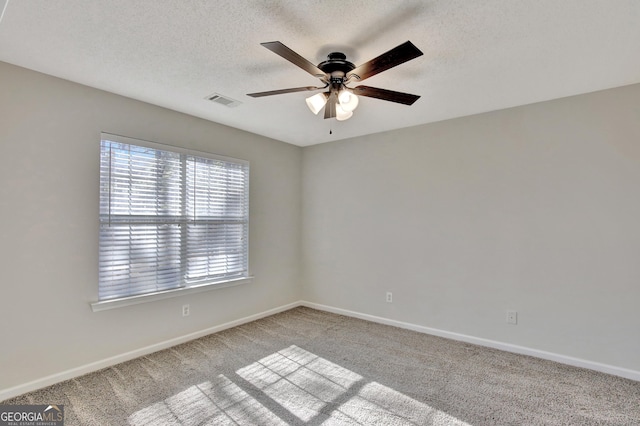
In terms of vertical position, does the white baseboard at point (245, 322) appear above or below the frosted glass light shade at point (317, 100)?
below

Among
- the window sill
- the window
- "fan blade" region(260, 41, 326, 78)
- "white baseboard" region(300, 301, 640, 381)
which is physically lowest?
"white baseboard" region(300, 301, 640, 381)

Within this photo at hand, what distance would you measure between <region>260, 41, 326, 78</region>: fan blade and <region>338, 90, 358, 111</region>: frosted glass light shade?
214 mm

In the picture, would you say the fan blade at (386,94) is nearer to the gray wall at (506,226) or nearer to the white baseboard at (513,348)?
the gray wall at (506,226)

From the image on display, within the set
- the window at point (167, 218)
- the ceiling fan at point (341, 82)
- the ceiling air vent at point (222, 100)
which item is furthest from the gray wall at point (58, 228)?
the ceiling fan at point (341, 82)

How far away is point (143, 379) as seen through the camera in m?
2.54

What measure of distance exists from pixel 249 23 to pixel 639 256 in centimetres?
349

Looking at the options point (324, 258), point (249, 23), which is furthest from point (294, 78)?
point (324, 258)

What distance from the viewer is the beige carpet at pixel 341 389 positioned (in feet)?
6.82

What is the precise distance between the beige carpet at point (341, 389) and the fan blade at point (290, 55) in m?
2.27

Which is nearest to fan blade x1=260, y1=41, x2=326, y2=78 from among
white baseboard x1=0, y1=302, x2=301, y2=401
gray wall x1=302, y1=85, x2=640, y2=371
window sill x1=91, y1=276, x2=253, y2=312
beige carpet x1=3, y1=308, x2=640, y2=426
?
gray wall x1=302, y1=85, x2=640, y2=371

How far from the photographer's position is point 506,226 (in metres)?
3.14

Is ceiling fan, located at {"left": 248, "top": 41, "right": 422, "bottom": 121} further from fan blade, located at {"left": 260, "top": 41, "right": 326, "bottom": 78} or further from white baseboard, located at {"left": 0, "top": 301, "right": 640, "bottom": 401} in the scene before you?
white baseboard, located at {"left": 0, "top": 301, "right": 640, "bottom": 401}

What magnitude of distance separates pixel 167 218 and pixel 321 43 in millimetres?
2289

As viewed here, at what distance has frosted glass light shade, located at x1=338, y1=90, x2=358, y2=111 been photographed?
7.20 ft
